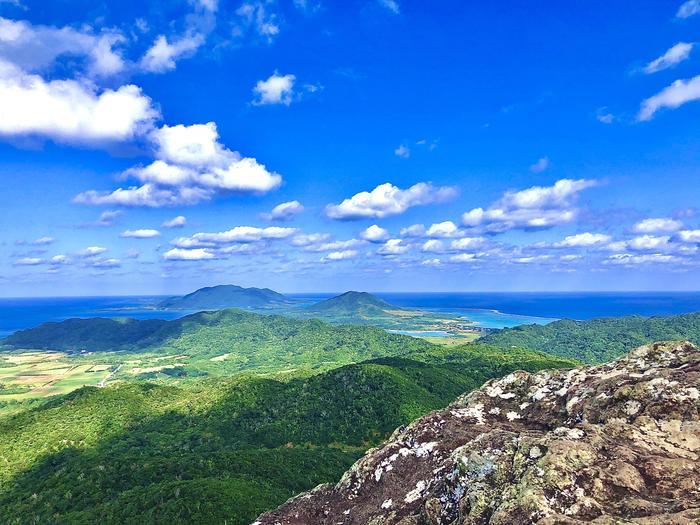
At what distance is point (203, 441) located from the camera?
105 m

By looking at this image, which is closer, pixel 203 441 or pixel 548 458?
pixel 548 458

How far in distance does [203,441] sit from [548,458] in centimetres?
10869

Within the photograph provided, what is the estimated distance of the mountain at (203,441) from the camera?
58031 millimetres

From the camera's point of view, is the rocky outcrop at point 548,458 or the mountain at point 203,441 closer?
the rocky outcrop at point 548,458

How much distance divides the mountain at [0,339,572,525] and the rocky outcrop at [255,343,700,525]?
41.9 meters

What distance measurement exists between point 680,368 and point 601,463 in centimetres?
851

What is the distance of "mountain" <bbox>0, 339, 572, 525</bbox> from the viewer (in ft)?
190

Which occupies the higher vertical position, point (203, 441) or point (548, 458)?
point (548, 458)

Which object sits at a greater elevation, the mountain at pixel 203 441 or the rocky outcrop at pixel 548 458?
the rocky outcrop at pixel 548 458

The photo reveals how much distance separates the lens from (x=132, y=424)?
117m

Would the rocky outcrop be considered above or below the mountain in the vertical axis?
above

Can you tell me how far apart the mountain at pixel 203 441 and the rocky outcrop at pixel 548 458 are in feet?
138

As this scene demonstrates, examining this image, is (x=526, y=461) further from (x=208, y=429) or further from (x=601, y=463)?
(x=208, y=429)

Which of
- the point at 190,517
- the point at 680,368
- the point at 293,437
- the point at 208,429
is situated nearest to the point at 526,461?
the point at 680,368
